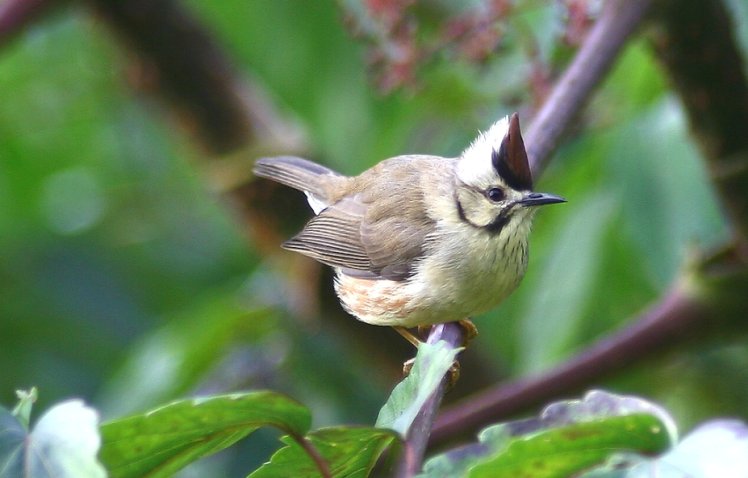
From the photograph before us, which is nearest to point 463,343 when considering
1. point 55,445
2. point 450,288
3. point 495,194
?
point 450,288

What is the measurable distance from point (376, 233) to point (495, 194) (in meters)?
0.48

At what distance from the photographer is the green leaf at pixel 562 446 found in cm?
134

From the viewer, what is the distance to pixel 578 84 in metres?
2.43

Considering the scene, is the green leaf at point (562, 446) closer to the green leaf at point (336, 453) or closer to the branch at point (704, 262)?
the green leaf at point (336, 453)

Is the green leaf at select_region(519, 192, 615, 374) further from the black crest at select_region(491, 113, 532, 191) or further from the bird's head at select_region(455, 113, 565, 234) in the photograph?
the black crest at select_region(491, 113, 532, 191)

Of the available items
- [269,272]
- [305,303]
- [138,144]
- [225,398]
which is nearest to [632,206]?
[305,303]

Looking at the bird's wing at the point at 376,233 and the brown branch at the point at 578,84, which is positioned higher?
the bird's wing at the point at 376,233

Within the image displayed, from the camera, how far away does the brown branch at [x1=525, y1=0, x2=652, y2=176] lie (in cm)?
242

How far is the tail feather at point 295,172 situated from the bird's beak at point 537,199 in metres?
0.89

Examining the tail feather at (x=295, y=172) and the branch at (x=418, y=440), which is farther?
the tail feather at (x=295, y=172)

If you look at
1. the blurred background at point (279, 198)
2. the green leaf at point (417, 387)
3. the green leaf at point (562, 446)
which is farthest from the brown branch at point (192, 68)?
the green leaf at point (562, 446)

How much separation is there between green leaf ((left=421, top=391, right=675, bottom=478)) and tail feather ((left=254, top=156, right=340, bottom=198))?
2.25 m

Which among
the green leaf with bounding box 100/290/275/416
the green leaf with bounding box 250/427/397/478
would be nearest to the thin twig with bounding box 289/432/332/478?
the green leaf with bounding box 250/427/397/478

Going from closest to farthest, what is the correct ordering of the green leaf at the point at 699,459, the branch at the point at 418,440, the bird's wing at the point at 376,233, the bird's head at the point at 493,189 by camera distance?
the green leaf at the point at 699,459 < the branch at the point at 418,440 < the bird's head at the point at 493,189 < the bird's wing at the point at 376,233
